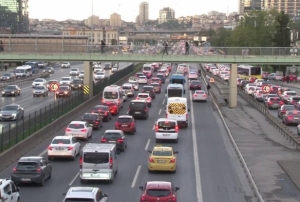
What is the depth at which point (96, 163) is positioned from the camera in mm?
27719

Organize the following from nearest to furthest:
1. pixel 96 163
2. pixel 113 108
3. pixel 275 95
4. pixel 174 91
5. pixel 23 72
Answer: pixel 96 163
pixel 113 108
pixel 174 91
pixel 275 95
pixel 23 72

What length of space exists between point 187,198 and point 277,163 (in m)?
9.67

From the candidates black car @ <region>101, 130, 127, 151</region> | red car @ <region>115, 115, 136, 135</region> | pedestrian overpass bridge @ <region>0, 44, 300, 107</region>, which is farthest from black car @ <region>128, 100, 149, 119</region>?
black car @ <region>101, 130, 127, 151</region>

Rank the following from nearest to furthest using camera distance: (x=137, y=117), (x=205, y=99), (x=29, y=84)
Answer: (x=137, y=117) < (x=205, y=99) < (x=29, y=84)

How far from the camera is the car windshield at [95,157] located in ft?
90.3

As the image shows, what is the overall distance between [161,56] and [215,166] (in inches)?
1275

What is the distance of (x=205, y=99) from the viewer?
2746 inches

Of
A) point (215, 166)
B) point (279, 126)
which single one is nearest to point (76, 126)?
point (215, 166)

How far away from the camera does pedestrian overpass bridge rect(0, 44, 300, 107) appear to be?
63.7 m

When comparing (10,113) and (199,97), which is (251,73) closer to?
(199,97)

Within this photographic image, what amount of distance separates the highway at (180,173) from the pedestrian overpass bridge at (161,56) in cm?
1773

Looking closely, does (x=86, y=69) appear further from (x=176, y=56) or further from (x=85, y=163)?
(x=85, y=163)

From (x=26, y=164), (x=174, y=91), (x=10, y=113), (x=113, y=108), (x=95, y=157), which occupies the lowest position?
(x=113, y=108)

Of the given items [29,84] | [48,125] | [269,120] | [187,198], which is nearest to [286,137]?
[269,120]
